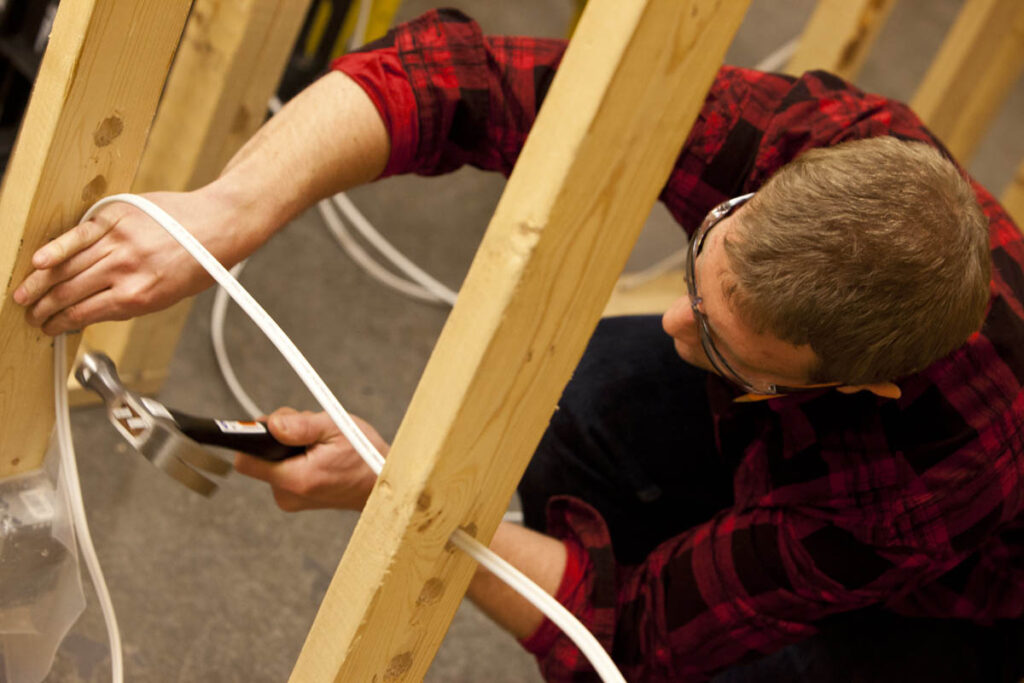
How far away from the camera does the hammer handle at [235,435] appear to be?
0.69m

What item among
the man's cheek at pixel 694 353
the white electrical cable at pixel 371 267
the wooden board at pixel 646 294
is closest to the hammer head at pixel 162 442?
the man's cheek at pixel 694 353

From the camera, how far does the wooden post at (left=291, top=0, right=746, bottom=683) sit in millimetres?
426

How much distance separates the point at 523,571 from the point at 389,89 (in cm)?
43

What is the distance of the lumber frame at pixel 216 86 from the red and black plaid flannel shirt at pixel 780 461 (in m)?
0.21

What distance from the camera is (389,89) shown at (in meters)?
0.83

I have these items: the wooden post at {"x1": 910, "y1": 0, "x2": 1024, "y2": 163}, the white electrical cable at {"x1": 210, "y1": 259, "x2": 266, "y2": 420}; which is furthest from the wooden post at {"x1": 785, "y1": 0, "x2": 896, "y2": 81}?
the white electrical cable at {"x1": 210, "y1": 259, "x2": 266, "y2": 420}

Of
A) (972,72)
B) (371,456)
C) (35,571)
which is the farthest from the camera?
(972,72)

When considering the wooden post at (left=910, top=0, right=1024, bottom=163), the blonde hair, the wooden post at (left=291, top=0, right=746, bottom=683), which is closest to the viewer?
the wooden post at (left=291, top=0, right=746, bottom=683)

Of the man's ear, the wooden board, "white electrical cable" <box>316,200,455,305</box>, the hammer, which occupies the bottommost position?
"white electrical cable" <box>316,200,455,305</box>

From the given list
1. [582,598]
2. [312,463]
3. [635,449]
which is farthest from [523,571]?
[635,449]

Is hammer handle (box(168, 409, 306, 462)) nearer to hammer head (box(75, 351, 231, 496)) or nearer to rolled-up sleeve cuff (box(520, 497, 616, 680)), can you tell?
hammer head (box(75, 351, 231, 496))

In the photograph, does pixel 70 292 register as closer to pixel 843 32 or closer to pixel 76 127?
pixel 76 127

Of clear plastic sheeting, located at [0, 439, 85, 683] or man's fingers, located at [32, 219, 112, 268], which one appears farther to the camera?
clear plastic sheeting, located at [0, 439, 85, 683]

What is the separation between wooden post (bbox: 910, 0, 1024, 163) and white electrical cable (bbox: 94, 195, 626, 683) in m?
1.31
